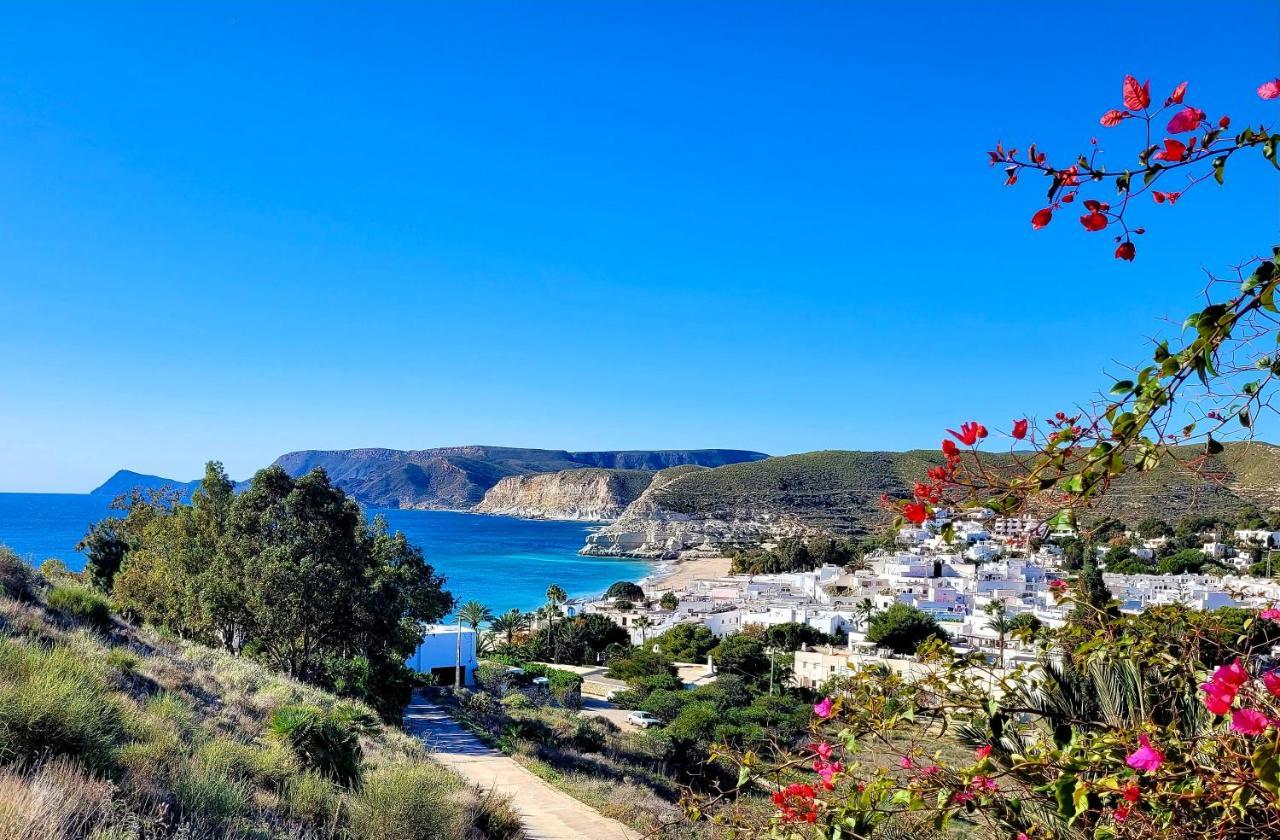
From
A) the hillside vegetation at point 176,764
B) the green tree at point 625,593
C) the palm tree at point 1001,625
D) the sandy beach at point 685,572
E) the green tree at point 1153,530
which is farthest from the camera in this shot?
the sandy beach at point 685,572

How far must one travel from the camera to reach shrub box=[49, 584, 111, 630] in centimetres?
1192

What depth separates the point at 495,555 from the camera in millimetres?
101188

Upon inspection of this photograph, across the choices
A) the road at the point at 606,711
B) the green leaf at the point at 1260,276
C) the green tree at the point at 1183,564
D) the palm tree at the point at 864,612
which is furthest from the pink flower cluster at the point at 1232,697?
the green tree at the point at 1183,564

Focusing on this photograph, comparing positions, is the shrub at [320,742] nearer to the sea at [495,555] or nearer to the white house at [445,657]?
the white house at [445,657]

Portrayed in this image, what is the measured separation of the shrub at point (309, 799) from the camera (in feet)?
18.5

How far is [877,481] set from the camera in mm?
94188

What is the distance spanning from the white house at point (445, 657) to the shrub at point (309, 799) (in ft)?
74.9

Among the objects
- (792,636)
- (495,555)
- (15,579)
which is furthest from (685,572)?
(15,579)

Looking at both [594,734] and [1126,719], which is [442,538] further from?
[1126,719]

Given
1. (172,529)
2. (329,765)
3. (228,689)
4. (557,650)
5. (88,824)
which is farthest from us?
(557,650)

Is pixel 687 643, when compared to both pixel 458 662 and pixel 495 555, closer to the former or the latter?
pixel 458 662

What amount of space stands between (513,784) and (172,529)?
13148mm

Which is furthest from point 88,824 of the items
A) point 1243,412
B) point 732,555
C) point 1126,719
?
point 732,555

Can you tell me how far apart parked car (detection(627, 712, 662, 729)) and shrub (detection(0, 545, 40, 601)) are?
15537 mm
